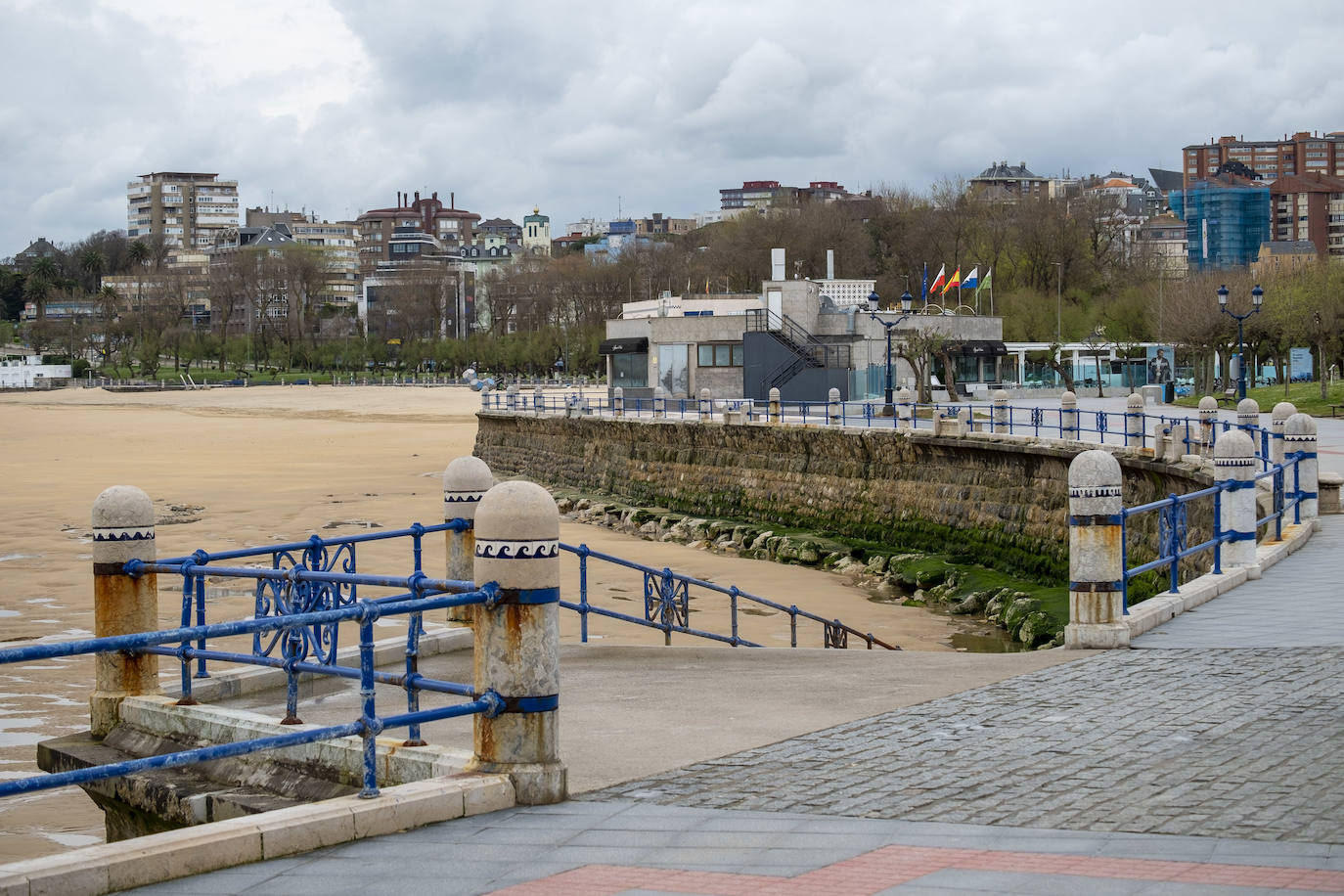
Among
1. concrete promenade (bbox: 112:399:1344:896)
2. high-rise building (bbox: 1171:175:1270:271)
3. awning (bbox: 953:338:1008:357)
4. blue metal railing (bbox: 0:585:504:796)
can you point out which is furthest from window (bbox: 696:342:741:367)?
high-rise building (bbox: 1171:175:1270:271)

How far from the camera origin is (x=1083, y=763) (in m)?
7.67

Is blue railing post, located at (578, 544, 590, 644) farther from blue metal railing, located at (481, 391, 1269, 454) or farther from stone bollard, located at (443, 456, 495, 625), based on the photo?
blue metal railing, located at (481, 391, 1269, 454)

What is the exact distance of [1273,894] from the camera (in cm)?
539

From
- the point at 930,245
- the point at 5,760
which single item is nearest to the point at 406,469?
the point at 5,760

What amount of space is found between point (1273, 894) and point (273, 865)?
386 centimetres

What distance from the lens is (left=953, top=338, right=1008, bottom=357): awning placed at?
65.2m

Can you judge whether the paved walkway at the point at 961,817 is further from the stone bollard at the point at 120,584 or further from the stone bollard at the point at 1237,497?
the stone bollard at the point at 1237,497

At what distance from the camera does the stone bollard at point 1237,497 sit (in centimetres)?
1467

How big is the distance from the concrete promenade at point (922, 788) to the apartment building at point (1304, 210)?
196 meters

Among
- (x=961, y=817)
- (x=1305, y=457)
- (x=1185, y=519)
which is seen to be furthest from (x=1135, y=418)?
(x=961, y=817)

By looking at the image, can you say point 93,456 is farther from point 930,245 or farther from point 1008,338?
point 930,245

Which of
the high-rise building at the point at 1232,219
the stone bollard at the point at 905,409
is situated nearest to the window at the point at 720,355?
the stone bollard at the point at 905,409

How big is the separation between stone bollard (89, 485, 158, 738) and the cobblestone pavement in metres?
3.77

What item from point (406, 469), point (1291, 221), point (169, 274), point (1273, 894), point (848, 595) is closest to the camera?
point (1273, 894)
